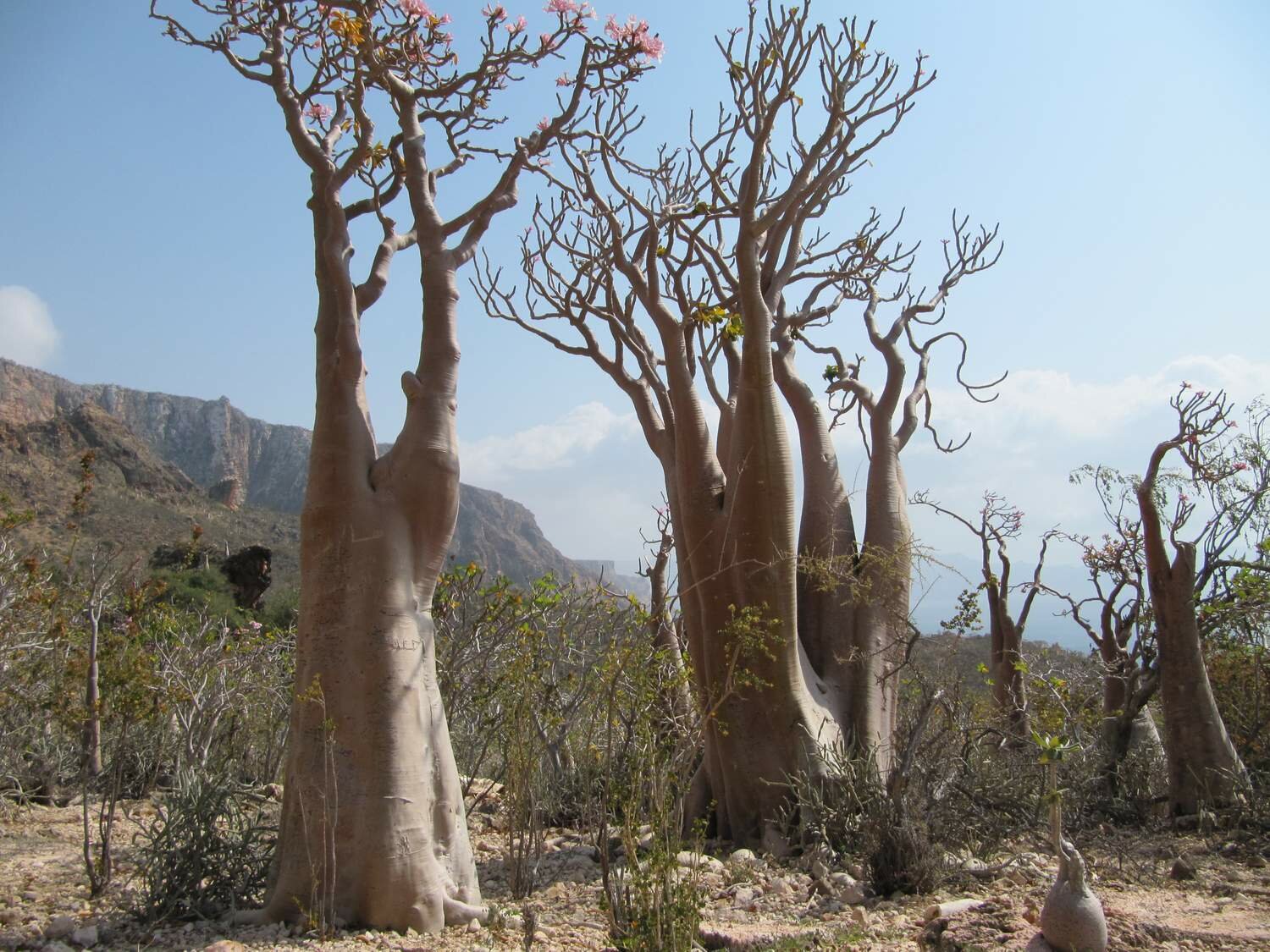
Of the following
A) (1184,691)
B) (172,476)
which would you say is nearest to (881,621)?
(1184,691)

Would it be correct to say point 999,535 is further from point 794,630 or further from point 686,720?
point 686,720

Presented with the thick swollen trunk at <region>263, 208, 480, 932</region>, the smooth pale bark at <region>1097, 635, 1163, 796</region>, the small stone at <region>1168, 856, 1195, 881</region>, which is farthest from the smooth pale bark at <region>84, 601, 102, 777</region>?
the smooth pale bark at <region>1097, 635, 1163, 796</region>

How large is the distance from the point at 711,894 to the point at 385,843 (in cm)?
156

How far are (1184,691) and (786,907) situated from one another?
A: 154 inches

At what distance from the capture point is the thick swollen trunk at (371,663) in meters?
3.94

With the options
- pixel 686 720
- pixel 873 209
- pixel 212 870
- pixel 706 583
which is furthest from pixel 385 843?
pixel 873 209

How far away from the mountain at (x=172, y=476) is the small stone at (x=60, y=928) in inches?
106

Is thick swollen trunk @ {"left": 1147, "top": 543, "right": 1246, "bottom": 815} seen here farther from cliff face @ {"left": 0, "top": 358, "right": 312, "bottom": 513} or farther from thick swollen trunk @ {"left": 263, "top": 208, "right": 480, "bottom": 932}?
cliff face @ {"left": 0, "top": 358, "right": 312, "bottom": 513}

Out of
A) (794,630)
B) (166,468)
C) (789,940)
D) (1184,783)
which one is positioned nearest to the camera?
(789,940)

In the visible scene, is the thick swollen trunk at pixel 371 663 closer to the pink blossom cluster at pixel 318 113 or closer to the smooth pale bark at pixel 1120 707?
the pink blossom cluster at pixel 318 113

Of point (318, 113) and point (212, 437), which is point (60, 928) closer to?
point (318, 113)

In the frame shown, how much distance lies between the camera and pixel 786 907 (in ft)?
14.8

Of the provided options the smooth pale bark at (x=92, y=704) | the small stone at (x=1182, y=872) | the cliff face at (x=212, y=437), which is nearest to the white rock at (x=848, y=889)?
the small stone at (x=1182, y=872)

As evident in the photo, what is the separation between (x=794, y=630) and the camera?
600cm
